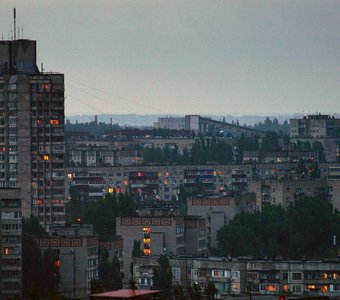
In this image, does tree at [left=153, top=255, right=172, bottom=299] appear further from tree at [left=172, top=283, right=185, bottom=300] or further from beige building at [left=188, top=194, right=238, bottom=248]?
beige building at [left=188, top=194, right=238, bottom=248]

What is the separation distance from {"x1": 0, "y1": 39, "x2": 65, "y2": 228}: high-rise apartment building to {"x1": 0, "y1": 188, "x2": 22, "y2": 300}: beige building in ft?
69.7

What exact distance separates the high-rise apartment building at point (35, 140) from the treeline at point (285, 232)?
10.9 meters

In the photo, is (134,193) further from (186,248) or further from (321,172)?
(186,248)

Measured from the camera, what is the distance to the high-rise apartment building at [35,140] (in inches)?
5226

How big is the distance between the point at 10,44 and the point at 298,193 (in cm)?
3486

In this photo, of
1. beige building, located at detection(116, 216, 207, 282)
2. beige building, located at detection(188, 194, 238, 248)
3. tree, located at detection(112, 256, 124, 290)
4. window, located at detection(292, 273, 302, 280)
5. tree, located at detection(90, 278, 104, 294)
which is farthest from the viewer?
beige building, located at detection(188, 194, 238, 248)

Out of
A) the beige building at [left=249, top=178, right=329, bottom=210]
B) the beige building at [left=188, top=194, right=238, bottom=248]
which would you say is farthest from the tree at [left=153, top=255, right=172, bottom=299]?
the beige building at [left=249, top=178, right=329, bottom=210]

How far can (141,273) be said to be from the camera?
115188 mm

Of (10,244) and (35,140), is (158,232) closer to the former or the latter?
(35,140)

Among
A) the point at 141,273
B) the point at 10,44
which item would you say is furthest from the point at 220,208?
the point at 141,273

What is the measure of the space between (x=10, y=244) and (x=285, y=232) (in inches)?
1114

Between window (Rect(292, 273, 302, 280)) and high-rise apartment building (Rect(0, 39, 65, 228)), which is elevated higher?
high-rise apartment building (Rect(0, 39, 65, 228))

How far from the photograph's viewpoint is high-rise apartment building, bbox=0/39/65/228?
133 meters

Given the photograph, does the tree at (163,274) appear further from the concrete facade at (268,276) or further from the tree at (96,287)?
the tree at (96,287)
